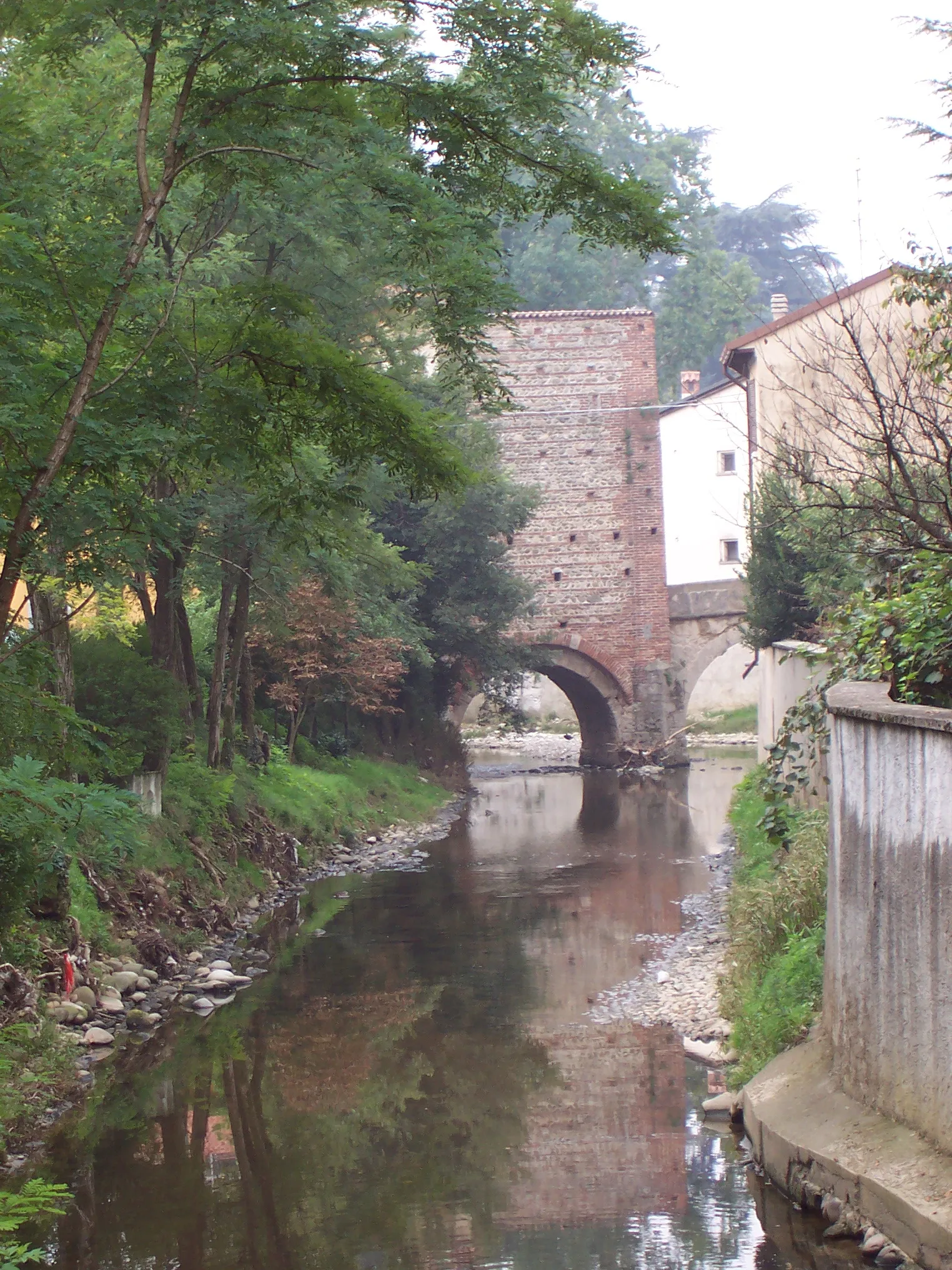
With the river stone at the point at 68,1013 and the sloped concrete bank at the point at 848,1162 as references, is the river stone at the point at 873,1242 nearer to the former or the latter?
the sloped concrete bank at the point at 848,1162

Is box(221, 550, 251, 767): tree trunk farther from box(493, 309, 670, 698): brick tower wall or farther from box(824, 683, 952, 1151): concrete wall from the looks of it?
box(493, 309, 670, 698): brick tower wall

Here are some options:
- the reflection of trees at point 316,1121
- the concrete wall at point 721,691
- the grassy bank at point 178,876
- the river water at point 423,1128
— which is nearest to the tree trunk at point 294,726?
the grassy bank at point 178,876

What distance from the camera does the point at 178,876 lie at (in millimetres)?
12773

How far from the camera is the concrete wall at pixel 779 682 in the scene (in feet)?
45.2

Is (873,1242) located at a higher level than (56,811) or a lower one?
lower

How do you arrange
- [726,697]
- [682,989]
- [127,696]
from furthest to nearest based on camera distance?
1. [726,697]
2. [127,696]
3. [682,989]

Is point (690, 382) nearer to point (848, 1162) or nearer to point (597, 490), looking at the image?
point (597, 490)

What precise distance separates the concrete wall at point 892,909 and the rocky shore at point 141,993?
4.39 m

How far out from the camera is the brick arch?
28.1m

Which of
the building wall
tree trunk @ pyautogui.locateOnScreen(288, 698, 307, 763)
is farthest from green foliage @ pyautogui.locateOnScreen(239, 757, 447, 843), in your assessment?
the building wall

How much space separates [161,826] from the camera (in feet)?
43.1

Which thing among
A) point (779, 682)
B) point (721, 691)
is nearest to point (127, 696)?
point (779, 682)

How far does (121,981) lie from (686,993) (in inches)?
168

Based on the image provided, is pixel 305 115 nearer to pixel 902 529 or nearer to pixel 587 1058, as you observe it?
pixel 902 529
